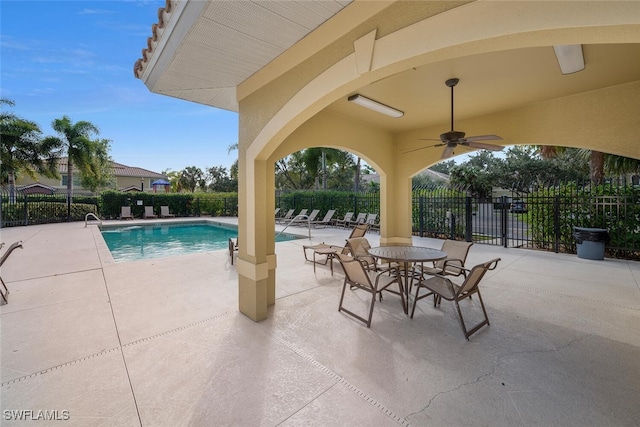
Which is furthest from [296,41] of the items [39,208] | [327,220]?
[39,208]

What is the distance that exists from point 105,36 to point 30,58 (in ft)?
15.5

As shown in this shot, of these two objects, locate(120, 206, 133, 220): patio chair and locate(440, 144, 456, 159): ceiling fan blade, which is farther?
locate(120, 206, 133, 220): patio chair

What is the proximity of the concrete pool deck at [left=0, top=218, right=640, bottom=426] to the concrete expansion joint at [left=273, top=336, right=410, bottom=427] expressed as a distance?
0.01 meters

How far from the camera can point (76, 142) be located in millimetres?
16141

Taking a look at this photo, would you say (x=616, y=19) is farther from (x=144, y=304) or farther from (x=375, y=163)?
(x=144, y=304)

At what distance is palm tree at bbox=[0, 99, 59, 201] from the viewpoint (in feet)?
46.2

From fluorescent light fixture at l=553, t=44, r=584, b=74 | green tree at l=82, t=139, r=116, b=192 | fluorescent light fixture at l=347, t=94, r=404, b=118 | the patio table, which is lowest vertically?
the patio table

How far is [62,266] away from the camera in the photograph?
6.32 metres

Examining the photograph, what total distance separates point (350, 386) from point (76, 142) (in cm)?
2105

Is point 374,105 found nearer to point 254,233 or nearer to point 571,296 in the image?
point 254,233

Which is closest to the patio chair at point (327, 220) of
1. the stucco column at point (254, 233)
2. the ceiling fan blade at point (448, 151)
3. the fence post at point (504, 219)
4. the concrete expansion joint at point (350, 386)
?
the fence post at point (504, 219)

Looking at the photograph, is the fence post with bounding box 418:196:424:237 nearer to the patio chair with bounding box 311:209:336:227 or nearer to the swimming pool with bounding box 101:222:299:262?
the patio chair with bounding box 311:209:336:227

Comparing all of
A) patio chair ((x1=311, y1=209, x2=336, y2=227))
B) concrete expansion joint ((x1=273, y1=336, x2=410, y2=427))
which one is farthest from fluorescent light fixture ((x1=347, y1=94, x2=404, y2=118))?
patio chair ((x1=311, y1=209, x2=336, y2=227))

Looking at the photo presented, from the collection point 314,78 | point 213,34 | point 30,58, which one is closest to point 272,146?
point 314,78
